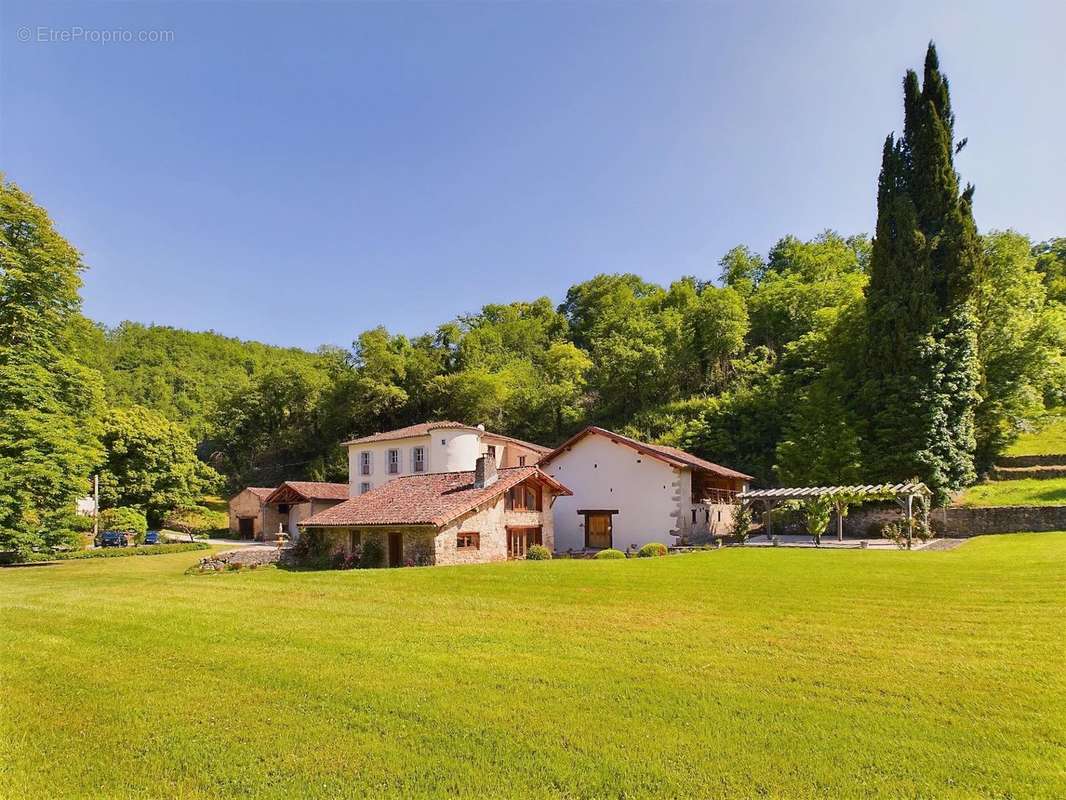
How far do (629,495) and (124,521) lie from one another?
32.3 metres

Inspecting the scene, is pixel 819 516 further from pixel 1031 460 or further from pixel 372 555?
pixel 1031 460

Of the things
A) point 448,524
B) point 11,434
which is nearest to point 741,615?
point 448,524

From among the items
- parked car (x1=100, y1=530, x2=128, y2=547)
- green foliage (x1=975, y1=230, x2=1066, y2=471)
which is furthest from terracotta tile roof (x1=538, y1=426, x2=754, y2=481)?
parked car (x1=100, y1=530, x2=128, y2=547)

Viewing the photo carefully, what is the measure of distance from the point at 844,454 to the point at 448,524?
2313 centimetres

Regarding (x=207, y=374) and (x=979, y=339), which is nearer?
(x=979, y=339)

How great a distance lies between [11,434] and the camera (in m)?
27.5

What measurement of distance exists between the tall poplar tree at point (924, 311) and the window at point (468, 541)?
2266cm

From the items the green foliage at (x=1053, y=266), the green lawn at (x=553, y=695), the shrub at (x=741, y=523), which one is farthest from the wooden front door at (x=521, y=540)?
the green foliage at (x=1053, y=266)

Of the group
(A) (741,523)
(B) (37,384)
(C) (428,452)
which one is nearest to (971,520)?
(A) (741,523)

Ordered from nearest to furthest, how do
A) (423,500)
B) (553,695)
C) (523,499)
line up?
(553,695) → (423,500) → (523,499)

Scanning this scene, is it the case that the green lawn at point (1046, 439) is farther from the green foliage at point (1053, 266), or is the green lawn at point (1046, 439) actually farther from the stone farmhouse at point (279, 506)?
the stone farmhouse at point (279, 506)

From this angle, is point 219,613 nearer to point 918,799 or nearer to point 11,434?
point 918,799

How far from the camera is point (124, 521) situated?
42.1 metres

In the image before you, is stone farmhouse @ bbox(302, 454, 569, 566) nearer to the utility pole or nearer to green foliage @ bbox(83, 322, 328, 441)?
the utility pole
